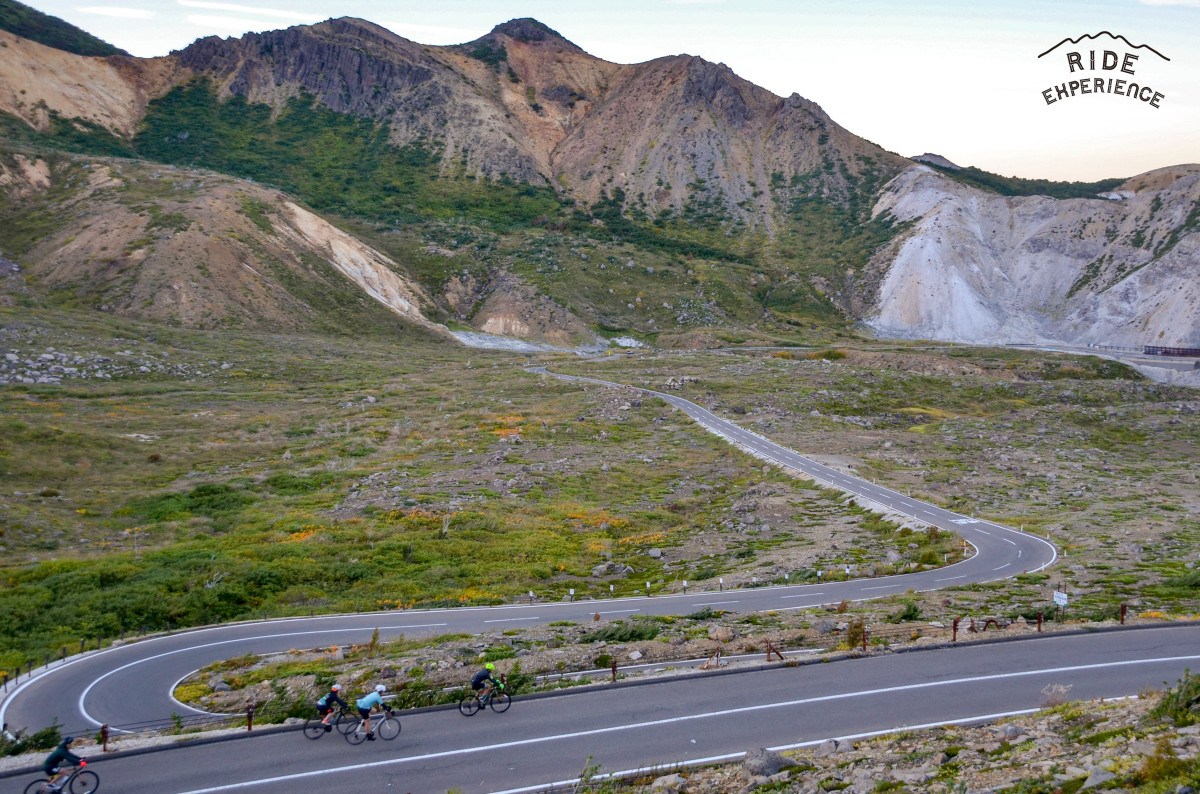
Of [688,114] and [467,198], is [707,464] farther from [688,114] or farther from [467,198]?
[688,114]

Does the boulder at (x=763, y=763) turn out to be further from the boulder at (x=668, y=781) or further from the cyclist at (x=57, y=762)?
the cyclist at (x=57, y=762)

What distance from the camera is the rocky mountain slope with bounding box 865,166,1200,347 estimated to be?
360 ft

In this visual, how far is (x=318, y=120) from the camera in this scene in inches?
6900

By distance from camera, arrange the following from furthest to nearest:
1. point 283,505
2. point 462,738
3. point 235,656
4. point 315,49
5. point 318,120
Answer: point 315,49
point 318,120
point 283,505
point 235,656
point 462,738

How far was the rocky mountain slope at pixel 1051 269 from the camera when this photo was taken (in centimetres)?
10969

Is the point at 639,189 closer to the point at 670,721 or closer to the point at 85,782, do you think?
the point at 670,721

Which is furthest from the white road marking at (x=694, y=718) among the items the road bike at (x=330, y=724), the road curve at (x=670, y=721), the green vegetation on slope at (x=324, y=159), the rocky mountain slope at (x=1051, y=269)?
the green vegetation on slope at (x=324, y=159)

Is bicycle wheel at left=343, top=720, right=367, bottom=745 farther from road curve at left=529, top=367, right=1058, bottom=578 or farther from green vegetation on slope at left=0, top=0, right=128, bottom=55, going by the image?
green vegetation on slope at left=0, top=0, right=128, bottom=55

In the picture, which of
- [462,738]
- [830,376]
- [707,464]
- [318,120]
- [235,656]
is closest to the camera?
[462,738]

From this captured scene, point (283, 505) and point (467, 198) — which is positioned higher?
point (467, 198)

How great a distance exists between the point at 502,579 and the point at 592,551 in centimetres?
533

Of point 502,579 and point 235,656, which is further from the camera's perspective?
point 502,579

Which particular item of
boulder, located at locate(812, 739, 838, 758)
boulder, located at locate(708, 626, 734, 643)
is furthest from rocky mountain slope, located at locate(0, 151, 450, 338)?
boulder, located at locate(812, 739, 838, 758)

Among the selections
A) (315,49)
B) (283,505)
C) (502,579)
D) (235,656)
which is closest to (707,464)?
(502,579)
